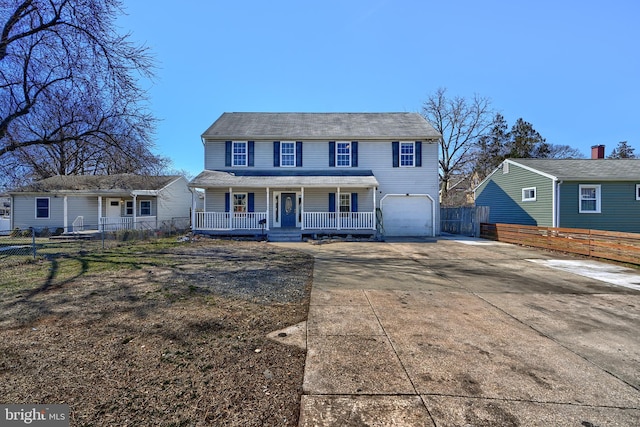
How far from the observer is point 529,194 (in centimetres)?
1598

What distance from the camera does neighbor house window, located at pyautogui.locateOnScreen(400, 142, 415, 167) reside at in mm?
16531

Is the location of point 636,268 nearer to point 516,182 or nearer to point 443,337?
point 443,337

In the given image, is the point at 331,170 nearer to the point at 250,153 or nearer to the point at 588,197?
the point at 250,153

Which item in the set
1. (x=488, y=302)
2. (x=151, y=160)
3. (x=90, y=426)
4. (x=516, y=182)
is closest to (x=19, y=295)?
(x=90, y=426)

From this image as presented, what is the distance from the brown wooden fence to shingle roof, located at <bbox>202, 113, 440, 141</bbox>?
22.1 feet

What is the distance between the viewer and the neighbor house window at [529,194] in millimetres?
15553

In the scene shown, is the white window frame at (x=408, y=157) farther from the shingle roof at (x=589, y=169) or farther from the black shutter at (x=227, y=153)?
the black shutter at (x=227, y=153)

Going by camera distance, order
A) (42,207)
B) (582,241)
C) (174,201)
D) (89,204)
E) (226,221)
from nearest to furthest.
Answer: (582,241) → (226,221) → (42,207) → (89,204) → (174,201)

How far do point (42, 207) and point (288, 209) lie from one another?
1680 centimetres

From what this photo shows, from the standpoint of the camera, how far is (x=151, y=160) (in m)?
11.0

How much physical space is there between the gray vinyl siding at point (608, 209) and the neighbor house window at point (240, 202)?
1627 centimetres

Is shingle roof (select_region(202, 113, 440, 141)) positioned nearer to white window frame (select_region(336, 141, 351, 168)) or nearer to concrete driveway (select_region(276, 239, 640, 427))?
white window frame (select_region(336, 141, 351, 168))

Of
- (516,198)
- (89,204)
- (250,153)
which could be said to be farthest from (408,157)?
(89,204)

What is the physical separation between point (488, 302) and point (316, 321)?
10.7ft
